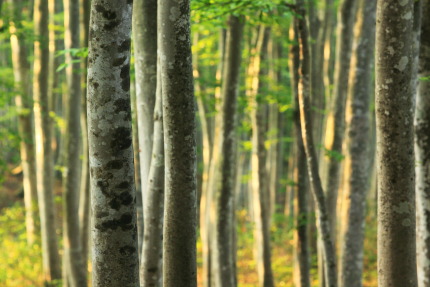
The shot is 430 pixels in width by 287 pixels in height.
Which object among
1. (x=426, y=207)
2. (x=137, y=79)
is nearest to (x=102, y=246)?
(x=137, y=79)

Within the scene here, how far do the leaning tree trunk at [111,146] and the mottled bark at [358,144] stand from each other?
544 centimetres

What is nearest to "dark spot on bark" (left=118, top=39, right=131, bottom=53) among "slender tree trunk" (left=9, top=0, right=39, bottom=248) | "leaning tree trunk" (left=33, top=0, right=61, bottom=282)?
"slender tree trunk" (left=9, top=0, right=39, bottom=248)

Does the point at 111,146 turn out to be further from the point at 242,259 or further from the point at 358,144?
the point at 242,259

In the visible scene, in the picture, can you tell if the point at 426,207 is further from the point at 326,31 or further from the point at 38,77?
the point at 326,31

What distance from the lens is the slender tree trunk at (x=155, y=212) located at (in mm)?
4902

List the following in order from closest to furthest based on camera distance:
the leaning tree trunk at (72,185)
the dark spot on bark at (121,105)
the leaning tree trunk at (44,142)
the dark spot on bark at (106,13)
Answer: the dark spot on bark at (106,13)
the dark spot on bark at (121,105)
the leaning tree trunk at (72,185)
the leaning tree trunk at (44,142)

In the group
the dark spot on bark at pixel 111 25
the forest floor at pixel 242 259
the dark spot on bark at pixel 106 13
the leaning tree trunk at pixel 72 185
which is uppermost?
the dark spot on bark at pixel 106 13

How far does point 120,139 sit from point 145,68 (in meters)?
2.10

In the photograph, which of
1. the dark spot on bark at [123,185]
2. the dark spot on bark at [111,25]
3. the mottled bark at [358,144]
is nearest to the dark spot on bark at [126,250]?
the dark spot on bark at [123,185]

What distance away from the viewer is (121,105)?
344 centimetres

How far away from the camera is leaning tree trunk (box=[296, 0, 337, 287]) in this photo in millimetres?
7057

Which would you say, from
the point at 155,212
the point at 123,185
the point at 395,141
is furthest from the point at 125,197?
the point at 395,141

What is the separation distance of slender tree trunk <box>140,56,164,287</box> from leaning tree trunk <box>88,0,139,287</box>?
1372mm

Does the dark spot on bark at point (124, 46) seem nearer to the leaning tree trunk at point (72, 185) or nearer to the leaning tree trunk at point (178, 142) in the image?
the leaning tree trunk at point (178, 142)
